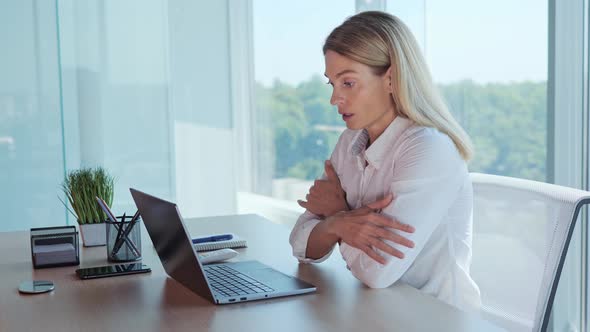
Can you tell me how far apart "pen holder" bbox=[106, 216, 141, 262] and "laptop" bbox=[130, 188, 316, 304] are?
0.52ft

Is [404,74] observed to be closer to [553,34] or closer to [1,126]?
[553,34]

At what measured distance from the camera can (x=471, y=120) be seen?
3145mm

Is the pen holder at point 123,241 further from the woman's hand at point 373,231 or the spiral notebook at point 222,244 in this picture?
the woman's hand at point 373,231

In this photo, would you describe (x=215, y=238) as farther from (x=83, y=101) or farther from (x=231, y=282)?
(x=83, y=101)

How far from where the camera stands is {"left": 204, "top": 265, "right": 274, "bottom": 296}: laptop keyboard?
147 cm

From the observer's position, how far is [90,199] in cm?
204

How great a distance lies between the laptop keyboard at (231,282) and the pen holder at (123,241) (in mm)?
274

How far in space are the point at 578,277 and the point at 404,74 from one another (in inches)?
51.5

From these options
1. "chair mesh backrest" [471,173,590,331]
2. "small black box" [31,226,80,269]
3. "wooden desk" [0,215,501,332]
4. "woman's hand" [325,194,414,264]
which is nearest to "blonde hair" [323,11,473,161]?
"chair mesh backrest" [471,173,590,331]

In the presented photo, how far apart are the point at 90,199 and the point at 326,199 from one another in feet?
2.28

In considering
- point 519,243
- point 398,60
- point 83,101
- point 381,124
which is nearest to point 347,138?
point 381,124

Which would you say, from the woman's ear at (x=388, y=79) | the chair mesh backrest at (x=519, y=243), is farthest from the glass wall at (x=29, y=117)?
the chair mesh backrest at (x=519, y=243)

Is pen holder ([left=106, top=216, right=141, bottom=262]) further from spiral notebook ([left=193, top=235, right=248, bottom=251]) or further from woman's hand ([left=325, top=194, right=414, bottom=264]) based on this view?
woman's hand ([left=325, top=194, right=414, bottom=264])

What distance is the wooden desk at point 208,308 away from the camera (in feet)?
4.17
